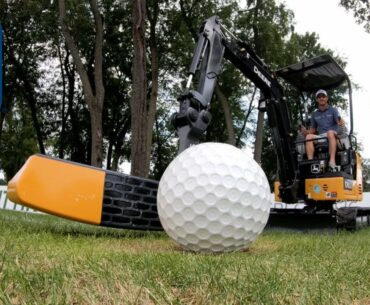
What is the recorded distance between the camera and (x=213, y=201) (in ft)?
12.9

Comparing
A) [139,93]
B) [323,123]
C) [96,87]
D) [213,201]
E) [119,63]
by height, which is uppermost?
[119,63]

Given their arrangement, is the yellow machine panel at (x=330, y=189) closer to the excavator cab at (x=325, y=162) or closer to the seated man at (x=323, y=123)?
the excavator cab at (x=325, y=162)

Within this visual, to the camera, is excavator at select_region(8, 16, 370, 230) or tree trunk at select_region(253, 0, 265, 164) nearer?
excavator at select_region(8, 16, 370, 230)

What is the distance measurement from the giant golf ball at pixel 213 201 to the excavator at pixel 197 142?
47.1 inches

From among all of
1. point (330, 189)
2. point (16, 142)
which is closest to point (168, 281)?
point (330, 189)

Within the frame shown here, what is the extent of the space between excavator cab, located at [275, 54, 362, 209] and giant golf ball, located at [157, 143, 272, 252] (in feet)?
13.4

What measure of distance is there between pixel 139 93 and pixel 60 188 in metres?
6.97

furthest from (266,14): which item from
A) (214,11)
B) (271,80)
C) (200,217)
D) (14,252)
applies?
(14,252)

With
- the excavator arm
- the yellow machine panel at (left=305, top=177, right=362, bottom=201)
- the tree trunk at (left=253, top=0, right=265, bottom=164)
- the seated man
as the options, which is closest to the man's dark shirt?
the seated man

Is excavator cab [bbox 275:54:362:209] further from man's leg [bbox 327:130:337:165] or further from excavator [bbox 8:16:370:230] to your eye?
man's leg [bbox 327:130:337:165]

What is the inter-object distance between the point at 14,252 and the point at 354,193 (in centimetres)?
692

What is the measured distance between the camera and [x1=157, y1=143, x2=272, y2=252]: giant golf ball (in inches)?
155

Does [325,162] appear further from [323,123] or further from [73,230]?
[73,230]

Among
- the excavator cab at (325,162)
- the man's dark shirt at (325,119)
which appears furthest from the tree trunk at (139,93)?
the man's dark shirt at (325,119)
